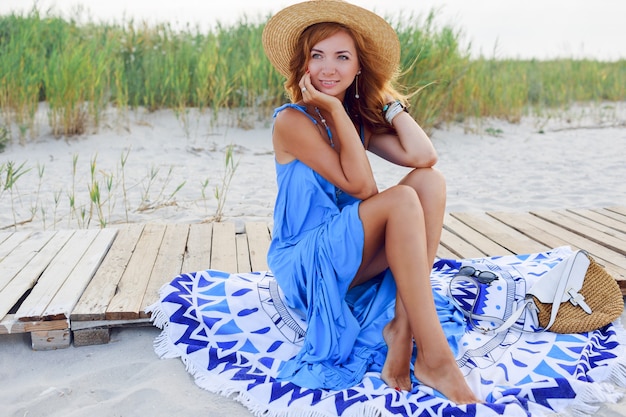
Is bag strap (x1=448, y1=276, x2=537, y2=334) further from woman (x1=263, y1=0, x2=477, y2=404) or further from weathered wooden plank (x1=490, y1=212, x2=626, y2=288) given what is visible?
weathered wooden plank (x1=490, y1=212, x2=626, y2=288)

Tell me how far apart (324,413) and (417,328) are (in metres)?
0.41

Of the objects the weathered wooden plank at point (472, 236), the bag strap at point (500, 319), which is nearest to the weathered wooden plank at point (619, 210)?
the weathered wooden plank at point (472, 236)

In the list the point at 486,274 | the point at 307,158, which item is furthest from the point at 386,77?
the point at 486,274

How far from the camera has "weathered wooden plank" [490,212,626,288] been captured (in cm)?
306

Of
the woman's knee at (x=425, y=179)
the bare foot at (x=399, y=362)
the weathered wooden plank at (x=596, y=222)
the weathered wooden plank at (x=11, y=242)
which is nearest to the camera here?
the bare foot at (x=399, y=362)

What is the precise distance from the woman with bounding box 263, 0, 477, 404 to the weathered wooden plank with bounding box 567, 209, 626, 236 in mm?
1637

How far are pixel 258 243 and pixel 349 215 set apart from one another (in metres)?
1.34

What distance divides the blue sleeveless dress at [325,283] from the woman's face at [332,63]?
13cm

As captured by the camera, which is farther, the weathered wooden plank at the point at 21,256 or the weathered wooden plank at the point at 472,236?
the weathered wooden plank at the point at 472,236

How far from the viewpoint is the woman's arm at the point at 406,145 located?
2549 mm

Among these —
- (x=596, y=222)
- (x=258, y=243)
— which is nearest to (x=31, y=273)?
(x=258, y=243)

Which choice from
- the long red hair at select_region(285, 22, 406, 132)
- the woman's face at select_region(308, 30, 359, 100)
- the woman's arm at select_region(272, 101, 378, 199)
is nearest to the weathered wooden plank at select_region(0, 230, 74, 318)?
the woman's arm at select_region(272, 101, 378, 199)

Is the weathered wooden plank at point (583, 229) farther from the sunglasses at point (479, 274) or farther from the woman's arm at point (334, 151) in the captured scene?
the woman's arm at point (334, 151)

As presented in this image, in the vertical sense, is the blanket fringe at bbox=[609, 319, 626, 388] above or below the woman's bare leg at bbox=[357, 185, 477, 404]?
below
